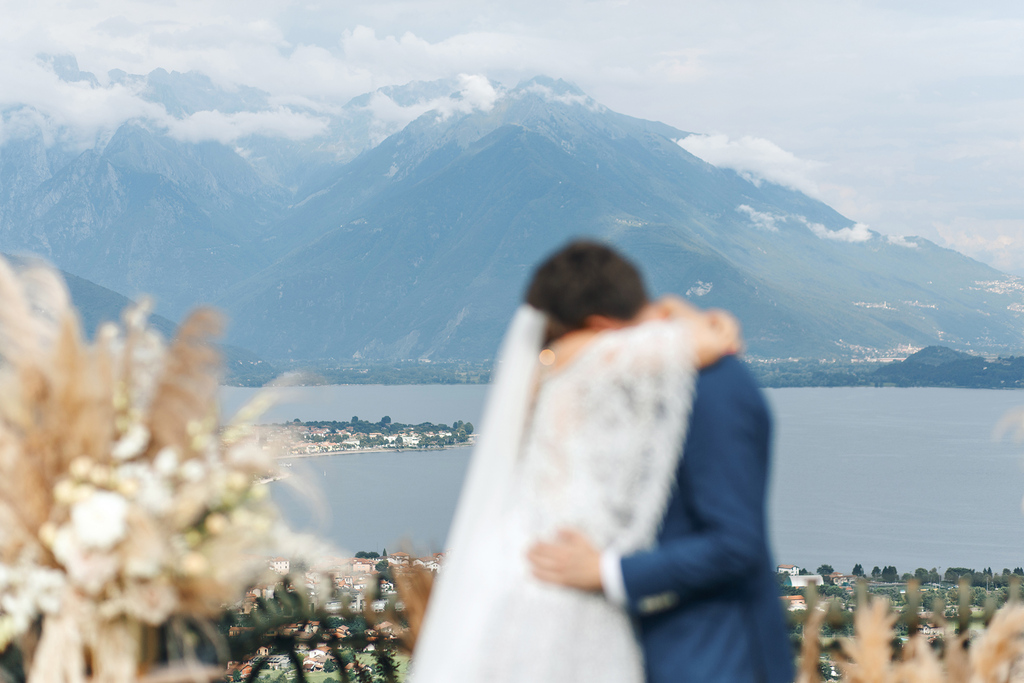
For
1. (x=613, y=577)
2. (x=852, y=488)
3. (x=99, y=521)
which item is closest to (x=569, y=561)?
(x=613, y=577)

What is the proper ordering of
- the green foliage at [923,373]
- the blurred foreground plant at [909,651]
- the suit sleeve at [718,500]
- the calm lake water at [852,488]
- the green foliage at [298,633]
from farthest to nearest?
the green foliage at [923,373], the calm lake water at [852,488], the green foliage at [298,633], the blurred foreground plant at [909,651], the suit sleeve at [718,500]

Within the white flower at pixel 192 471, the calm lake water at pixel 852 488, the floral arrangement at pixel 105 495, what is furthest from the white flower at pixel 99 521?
the calm lake water at pixel 852 488

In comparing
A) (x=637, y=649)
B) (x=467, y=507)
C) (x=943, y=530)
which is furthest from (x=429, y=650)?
(x=943, y=530)

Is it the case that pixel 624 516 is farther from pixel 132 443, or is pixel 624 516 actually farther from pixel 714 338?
pixel 132 443

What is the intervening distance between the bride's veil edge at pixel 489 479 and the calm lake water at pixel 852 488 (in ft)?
48.6

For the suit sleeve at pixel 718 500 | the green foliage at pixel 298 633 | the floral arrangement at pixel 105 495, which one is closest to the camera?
the suit sleeve at pixel 718 500

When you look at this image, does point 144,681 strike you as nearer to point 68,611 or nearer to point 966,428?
point 68,611

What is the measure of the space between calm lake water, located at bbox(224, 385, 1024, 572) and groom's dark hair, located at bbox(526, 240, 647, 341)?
15.1m

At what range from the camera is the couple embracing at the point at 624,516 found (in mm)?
1436

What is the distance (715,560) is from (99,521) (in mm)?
1162

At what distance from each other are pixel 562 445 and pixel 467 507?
270 millimetres

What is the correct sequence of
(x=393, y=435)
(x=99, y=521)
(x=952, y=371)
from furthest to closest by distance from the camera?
(x=952, y=371) < (x=393, y=435) < (x=99, y=521)

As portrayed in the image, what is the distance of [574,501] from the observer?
1494 mm

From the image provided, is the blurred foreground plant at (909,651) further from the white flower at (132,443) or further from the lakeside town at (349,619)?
the white flower at (132,443)
